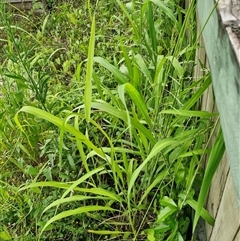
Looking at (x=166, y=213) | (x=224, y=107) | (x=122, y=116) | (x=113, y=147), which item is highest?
(x=224, y=107)

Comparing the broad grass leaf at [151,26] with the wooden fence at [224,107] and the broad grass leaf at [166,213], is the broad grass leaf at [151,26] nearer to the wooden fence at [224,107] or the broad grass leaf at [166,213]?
A: the wooden fence at [224,107]

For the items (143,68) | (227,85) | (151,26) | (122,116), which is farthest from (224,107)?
(151,26)

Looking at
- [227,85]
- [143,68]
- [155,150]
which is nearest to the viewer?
[227,85]

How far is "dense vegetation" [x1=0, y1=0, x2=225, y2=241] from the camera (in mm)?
1364

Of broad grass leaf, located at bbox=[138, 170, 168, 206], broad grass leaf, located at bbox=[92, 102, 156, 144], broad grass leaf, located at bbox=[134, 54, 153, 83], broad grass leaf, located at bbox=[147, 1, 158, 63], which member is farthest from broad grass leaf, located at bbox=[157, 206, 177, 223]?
broad grass leaf, located at bbox=[147, 1, 158, 63]

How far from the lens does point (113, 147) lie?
1416mm

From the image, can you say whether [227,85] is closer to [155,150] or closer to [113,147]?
[155,150]

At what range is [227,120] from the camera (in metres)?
0.79

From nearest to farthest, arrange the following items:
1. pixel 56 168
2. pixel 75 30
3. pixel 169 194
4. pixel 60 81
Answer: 1. pixel 169 194
2. pixel 56 168
3. pixel 60 81
4. pixel 75 30

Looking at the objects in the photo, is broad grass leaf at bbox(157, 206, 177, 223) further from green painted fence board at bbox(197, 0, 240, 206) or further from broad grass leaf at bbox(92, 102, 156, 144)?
green painted fence board at bbox(197, 0, 240, 206)

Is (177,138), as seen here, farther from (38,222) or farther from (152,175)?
(38,222)

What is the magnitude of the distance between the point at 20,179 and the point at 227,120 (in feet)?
4.48

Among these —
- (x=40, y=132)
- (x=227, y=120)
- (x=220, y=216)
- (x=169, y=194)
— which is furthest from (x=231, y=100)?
(x=40, y=132)

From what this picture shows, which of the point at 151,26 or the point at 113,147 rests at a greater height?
the point at 151,26
